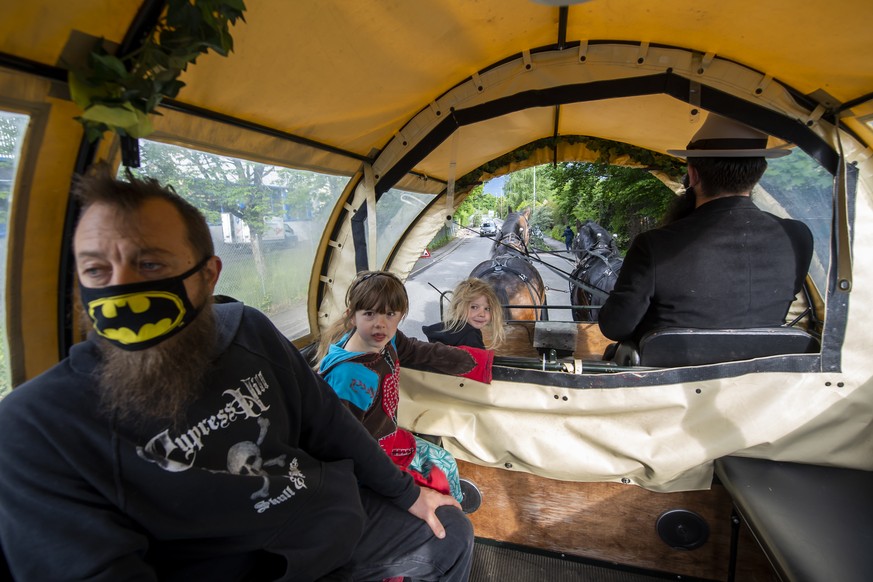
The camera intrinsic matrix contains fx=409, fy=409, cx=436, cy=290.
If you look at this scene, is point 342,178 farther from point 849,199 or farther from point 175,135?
point 849,199

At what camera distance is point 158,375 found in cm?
111

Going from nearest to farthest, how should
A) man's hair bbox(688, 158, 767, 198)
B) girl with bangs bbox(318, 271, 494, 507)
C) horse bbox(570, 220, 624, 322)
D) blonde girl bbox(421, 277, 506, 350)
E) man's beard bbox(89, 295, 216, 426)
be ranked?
1. man's beard bbox(89, 295, 216, 426)
2. girl with bangs bbox(318, 271, 494, 507)
3. man's hair bbox(688, 158, 767, 198)
4. blonde girl bbox(421, 277, 506, 350)
5. horse bbox(570, 220, 624, 322)

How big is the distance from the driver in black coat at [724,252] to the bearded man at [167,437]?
1680mm

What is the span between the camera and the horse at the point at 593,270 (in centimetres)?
577

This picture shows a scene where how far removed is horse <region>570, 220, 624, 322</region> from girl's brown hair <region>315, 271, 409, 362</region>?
11.0ft

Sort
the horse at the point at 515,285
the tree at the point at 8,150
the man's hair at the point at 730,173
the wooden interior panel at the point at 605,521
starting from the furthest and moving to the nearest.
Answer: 1. the horse at the point at 515,285
2. the wooden interior panel at the point at 605,521
3. the man's hair at the point at 730,173
4. the tree at the point at 8,150

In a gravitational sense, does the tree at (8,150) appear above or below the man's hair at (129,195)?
above

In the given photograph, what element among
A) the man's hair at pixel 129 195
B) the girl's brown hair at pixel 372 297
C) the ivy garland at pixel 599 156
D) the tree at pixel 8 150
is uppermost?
the ivy garland at pixel 599 156

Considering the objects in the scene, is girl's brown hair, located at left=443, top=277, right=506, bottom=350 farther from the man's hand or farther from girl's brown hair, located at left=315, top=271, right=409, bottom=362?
the man's hand

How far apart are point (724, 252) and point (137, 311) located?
7.75ft

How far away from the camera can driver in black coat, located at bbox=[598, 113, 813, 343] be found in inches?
77.5

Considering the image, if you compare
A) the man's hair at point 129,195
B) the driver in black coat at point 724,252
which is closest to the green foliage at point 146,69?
the man's hair at point 129,195

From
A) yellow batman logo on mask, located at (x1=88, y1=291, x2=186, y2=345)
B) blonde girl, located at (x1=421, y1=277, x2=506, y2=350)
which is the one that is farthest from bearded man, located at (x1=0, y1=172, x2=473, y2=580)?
blonde girl, located at (x1=421, y1=277, x2=506, y2=350)

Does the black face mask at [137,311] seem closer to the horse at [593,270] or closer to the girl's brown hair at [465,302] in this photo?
the girl's brown hair at [465,302]
